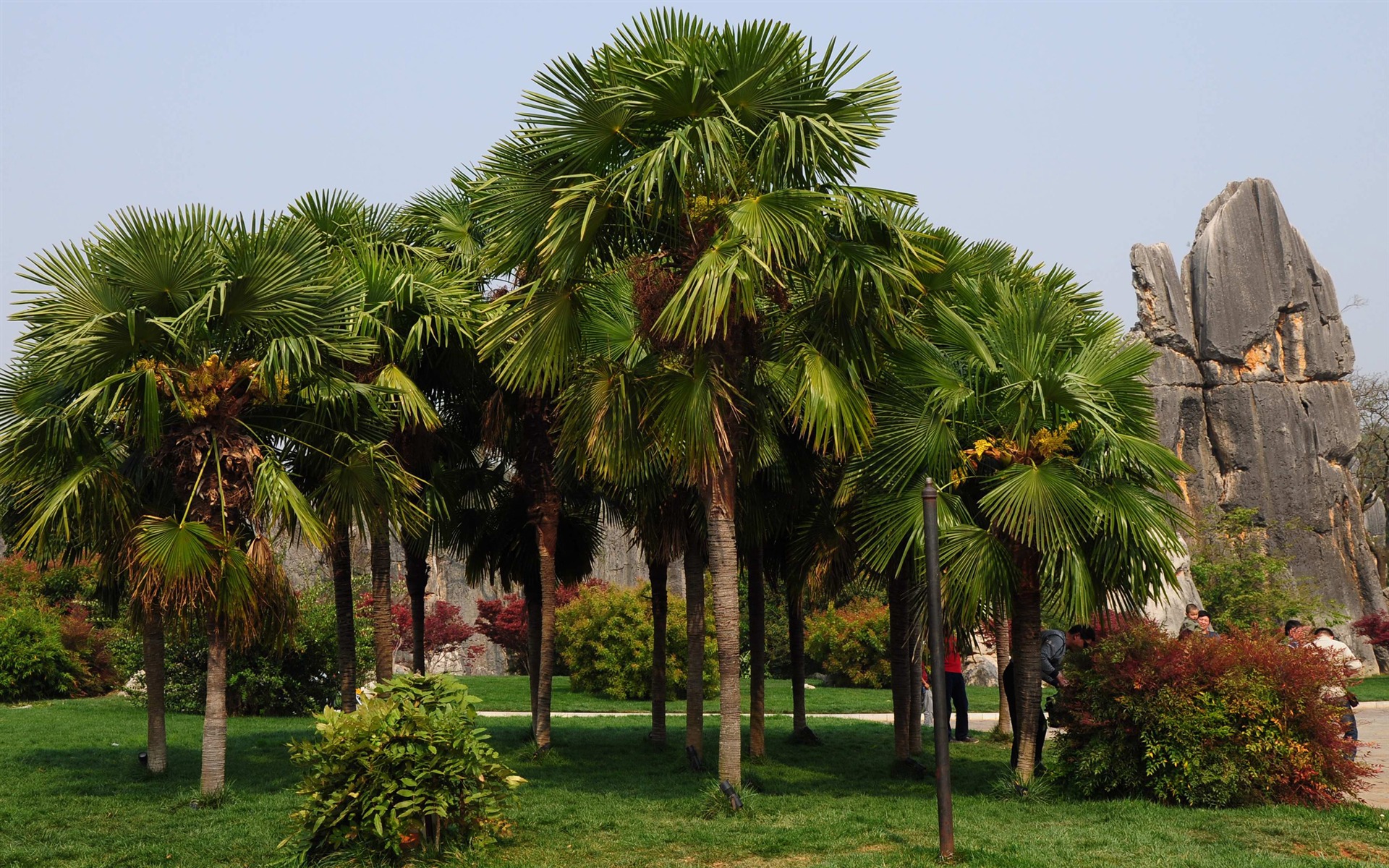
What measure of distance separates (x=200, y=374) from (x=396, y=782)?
16.0 ft

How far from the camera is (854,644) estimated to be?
92.7 feet

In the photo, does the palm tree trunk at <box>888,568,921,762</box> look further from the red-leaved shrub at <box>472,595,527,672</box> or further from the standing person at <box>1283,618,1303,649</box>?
the red-leaved shrub at <box>472,595,527,672</box>

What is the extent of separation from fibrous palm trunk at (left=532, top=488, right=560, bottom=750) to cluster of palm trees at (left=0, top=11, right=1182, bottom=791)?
1.97 meters

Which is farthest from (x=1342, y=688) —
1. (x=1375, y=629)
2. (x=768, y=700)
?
(x=1375, y=629)

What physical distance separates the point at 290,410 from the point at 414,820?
541 centimetres

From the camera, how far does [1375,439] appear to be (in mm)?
45656

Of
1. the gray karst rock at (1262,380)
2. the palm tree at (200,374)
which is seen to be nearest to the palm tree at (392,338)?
the palm tree at (200,374)

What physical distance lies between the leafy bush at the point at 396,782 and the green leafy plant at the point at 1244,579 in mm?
20652

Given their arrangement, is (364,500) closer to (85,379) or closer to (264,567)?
(264,567)

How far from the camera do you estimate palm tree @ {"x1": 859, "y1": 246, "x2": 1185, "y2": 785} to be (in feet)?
34.4

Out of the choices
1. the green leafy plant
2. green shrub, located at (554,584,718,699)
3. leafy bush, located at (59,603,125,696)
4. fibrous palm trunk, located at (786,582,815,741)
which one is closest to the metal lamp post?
fibrous palm trunk, located at (786,582,815,741)

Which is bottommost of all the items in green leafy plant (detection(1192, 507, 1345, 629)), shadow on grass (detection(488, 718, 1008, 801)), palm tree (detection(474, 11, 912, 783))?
shadow on grass (detection(488, 718, 1008, 801))

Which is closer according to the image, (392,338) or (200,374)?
(200,374)

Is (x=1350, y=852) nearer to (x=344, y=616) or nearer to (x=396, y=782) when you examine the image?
(x=396, y=782)
